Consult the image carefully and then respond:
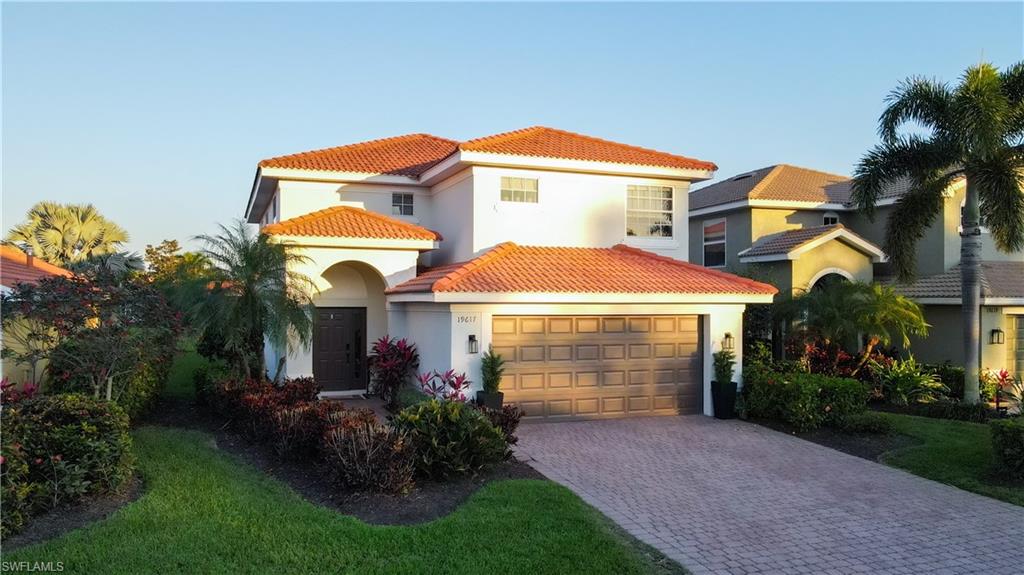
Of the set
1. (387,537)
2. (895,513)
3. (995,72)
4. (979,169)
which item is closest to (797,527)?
(895,513)

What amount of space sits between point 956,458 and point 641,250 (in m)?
8.58

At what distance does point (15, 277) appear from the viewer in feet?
46.3

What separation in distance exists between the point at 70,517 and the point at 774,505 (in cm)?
823

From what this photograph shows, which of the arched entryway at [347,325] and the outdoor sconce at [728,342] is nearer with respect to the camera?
the outdoor sconce at [728,342]

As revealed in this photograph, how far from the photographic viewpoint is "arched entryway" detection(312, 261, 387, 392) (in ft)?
58.5

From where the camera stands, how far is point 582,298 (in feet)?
47.1

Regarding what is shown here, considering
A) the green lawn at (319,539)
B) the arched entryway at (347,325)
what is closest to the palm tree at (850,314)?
the arched entryway at (347,325)

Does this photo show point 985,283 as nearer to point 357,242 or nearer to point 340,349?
point 357,242

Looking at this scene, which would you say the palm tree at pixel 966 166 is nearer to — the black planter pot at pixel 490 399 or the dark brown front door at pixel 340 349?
the black planter pot at pixel 490 399

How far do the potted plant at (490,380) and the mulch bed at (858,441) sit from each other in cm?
575

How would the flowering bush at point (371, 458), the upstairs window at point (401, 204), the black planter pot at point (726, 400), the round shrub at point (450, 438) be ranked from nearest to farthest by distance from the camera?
the flowering bush at point (371, 458), the round shrub at point (450, 438), the black planter pot at point (726, 400), the upstairs window at point (401, 204)

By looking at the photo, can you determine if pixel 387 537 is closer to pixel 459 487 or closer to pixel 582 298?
pixel 459 487

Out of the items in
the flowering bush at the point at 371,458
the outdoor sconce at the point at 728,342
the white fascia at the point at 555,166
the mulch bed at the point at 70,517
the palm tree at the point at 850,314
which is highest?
the white fascia at the point at 555,166

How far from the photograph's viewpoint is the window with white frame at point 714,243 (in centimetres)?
2445
